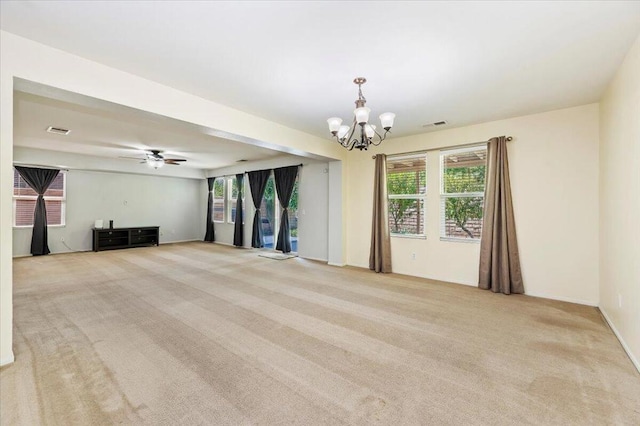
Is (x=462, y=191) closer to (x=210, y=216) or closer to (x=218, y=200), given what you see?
(x=218, y=200)

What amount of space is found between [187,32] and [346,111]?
225 cm

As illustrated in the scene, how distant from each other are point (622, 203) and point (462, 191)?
2196mm

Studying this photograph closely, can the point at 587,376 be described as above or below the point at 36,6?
below

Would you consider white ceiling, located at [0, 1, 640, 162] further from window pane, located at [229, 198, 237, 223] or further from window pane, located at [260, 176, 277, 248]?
window pane, located at [229, 198, 237, 223]

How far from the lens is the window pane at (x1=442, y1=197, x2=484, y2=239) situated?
4.76 m

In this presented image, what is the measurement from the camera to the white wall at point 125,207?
7.82 meters

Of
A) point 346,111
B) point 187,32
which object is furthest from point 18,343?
point 346,111

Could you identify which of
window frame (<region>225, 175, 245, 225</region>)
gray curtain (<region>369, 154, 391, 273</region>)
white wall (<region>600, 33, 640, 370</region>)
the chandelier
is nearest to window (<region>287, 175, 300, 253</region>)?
gray curtain (<region>369, 154, 391, 273</region>)

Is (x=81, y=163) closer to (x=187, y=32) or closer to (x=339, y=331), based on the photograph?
(x=187, y=32)

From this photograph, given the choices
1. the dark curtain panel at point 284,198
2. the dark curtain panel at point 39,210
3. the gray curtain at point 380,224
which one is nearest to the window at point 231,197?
the dark curtain panel at point 284,198

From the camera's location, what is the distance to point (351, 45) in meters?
2.42

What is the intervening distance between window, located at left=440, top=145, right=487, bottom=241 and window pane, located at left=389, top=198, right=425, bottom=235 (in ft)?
1.37

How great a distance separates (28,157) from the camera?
22.2ft

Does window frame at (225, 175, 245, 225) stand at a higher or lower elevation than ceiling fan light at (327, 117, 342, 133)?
lower
